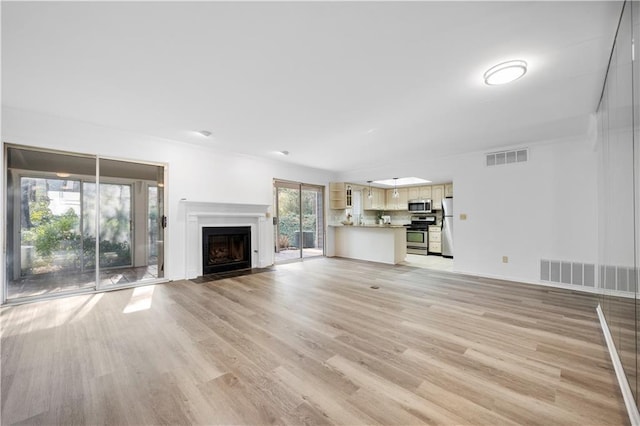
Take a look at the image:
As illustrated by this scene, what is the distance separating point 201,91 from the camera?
2699mm

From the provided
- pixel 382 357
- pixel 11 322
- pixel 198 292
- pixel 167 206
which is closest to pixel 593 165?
pixel 382 357

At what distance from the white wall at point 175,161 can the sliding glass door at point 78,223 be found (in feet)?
0.68

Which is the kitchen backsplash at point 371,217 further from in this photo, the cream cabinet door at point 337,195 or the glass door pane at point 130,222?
the glass door pane at point 130,222

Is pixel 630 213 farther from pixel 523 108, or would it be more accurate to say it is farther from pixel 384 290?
pixel 384 290

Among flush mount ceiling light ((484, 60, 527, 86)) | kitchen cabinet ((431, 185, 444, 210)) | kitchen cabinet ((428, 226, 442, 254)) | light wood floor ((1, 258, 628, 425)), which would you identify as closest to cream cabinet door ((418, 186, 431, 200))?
kitchen cabinet ((431, 185, 444, 210))

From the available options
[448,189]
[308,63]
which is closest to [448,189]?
[448,189]

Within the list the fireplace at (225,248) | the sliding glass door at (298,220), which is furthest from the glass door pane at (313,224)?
the fireplace at (225,248)

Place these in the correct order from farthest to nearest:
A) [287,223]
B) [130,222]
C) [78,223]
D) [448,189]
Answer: [448,189]
[287,223]
[130,222]
[78,223]

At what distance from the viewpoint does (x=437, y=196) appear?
25.7ft

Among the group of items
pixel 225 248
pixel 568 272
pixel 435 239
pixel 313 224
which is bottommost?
pixel 568 272

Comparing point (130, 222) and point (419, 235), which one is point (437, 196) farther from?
point (130, 222)

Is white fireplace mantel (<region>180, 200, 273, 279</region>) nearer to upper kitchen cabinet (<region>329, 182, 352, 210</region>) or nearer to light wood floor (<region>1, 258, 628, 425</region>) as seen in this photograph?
light wood floor (<region>1, 258, 628, 425</region>)

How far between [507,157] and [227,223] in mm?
5611

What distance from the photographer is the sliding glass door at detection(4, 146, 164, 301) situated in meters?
3.45
